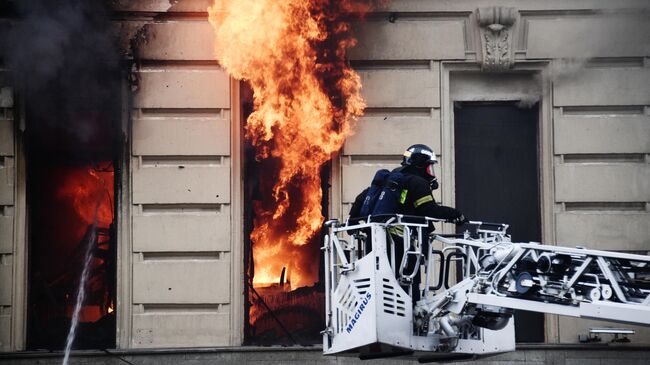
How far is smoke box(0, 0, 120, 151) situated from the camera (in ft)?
47.0

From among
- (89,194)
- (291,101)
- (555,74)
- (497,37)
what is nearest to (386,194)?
(291,101)

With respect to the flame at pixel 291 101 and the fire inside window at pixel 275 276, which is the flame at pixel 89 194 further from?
the flame at pixel 291 101

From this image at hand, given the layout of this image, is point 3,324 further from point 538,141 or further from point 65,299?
point 538,141

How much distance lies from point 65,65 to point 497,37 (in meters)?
5.68

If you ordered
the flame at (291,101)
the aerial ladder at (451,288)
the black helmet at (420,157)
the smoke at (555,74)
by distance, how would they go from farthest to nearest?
the smoke at (555,74) → the flame at (291,101) → the black helmet at (420,157) → the aerial ladder at (451,288)

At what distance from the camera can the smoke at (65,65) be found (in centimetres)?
1433

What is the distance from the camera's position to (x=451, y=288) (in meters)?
9.99

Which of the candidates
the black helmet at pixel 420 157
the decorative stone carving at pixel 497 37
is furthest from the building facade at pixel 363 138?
the black helmet at pixel 420 157

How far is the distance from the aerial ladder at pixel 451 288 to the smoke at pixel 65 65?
199 inches

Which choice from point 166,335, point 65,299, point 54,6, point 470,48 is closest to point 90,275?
point 65,299

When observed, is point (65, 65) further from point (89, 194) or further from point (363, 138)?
point (363, 138)

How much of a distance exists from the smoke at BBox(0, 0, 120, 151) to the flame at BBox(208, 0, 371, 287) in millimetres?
1500

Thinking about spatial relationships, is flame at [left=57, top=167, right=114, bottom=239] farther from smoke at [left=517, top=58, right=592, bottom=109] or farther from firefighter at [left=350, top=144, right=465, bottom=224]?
smoke at [left=517, top=58, right=592, bottom=109]

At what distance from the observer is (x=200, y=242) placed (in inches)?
575
